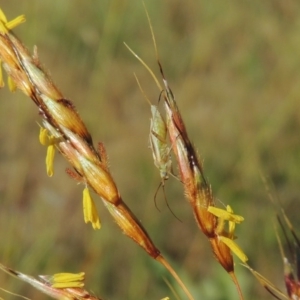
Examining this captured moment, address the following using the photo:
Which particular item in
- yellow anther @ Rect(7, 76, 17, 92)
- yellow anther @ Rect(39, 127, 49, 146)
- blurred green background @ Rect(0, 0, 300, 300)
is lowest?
blurred green background @ Rect(0, 0, 300, 300)

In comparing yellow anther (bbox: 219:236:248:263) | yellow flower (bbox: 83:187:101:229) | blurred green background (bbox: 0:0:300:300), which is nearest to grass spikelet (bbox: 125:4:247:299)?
yellow anther (bbox: 219:236:248:263)

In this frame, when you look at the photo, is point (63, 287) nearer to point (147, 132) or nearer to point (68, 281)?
point (68, 281)

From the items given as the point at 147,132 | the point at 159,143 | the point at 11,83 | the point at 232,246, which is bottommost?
the point at 147,132

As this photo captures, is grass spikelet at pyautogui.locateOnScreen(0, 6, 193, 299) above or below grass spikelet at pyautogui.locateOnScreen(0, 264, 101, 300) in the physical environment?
above

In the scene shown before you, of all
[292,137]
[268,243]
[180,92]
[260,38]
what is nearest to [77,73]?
[180,92]

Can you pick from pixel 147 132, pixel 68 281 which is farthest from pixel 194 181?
pixel 147 132

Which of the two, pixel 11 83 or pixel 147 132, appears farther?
pixel 147 132

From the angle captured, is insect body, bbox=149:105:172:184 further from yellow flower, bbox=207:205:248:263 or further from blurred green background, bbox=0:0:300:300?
blurred green background, bbox=0:0:300:300

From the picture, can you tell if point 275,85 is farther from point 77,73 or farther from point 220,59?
point 77,73

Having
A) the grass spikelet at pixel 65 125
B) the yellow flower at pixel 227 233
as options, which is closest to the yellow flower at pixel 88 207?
the grass spikelet at pixel 65 125
